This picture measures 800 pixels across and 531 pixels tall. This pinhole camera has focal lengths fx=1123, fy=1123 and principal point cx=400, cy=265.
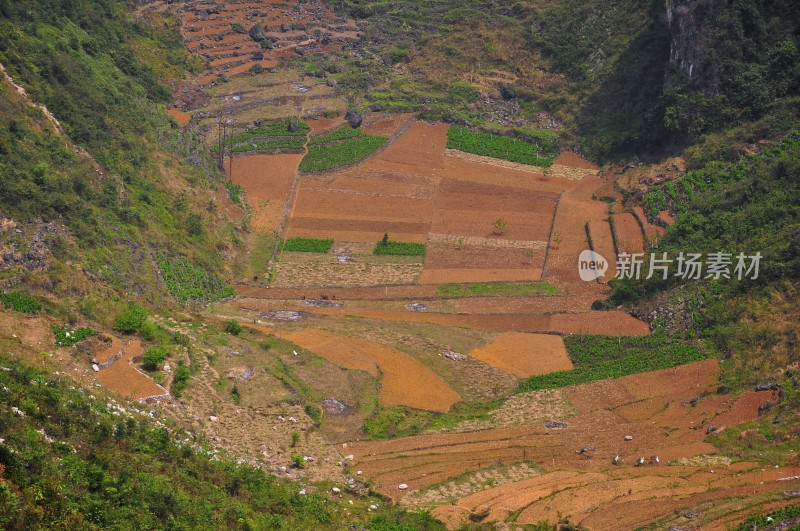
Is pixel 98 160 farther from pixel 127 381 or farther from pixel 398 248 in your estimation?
pixel 127 381

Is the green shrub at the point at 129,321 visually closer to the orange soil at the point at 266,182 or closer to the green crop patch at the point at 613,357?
the green crop patch at the point at 613,357

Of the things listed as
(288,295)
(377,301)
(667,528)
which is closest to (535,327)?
(377,301)

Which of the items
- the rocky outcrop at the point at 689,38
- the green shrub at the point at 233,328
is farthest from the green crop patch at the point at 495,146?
the green shrub at the point at 233,328

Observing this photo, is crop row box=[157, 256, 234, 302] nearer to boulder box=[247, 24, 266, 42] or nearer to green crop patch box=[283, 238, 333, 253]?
green crop patch box=[283, 238, 333, 253]

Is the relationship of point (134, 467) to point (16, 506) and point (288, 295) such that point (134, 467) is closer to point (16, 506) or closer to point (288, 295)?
point (16, 506)

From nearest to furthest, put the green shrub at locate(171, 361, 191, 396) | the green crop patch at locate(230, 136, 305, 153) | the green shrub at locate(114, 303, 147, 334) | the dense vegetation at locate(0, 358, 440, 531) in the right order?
the dense vegetation at locate(0, 358, 440, 531) < the green shrub at locate(171, 361, 191, 396) < the green shrub at locate(114, 303, 147, 334) < the green crop patch at locate(230, 136, 305, 153)

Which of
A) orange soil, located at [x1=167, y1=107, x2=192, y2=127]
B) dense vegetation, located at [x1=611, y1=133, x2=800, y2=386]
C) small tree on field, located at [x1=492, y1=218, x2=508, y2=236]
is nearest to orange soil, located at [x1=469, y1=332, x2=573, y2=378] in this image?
dense vegetation, located at [x1=611, y1=133, x2=800, y2=386]
